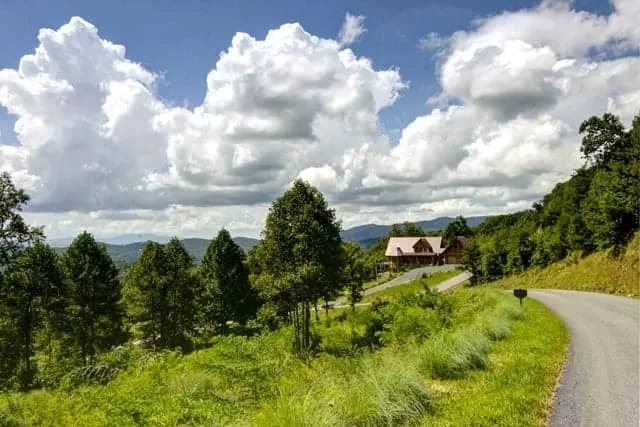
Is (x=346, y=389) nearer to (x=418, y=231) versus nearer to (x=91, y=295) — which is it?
(x=91, y=295)

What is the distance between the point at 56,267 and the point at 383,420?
38283mm

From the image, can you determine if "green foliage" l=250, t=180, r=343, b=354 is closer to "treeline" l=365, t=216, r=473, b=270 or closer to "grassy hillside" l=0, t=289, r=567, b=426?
"grassy hillside" l=0, t=289, r=567, b=426

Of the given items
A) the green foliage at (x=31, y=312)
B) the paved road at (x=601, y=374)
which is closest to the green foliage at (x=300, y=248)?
the paved road at (x=601, y=374)

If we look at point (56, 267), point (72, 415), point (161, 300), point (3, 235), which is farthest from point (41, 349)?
point (72, 415)

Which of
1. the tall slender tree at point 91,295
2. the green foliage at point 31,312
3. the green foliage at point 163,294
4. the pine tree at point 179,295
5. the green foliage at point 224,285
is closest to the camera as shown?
the green foliage at point 31,312

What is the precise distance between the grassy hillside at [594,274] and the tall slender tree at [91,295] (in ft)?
127

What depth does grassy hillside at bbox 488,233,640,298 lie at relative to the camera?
31922 mm

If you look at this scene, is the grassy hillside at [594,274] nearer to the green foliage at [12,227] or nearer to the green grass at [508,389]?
the green grass at [508,389]

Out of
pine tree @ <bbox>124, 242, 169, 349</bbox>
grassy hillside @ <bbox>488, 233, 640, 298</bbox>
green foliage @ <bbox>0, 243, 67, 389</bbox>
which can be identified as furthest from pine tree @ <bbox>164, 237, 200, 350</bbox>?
grassy hillside @ <bbox>488, 233, 640, 298</bbox>

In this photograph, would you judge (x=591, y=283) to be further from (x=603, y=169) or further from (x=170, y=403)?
(x=170, y=403)

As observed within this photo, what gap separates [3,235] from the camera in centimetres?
2111

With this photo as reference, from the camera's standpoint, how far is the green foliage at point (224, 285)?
4438 centimetres

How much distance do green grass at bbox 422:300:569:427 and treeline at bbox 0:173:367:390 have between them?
A: 16731 mm

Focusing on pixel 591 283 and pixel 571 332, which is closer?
pixel 571 332
